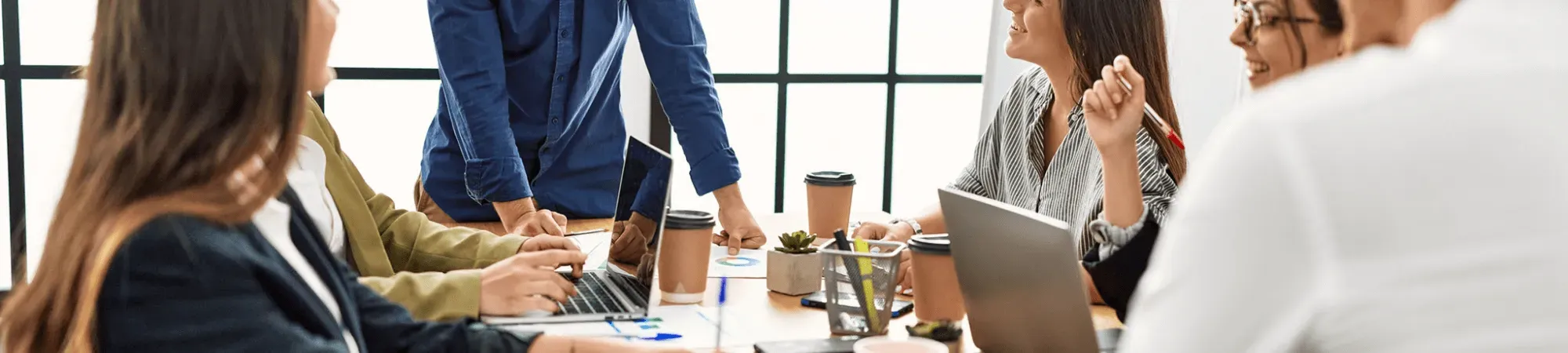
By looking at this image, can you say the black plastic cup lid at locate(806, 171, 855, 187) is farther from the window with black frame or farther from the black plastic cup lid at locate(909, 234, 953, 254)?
the window with black frame

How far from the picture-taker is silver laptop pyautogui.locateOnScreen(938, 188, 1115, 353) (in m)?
1.32

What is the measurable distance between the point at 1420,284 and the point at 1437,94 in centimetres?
10

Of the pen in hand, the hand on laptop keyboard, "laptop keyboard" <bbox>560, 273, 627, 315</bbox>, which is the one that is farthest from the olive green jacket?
the pen in hand

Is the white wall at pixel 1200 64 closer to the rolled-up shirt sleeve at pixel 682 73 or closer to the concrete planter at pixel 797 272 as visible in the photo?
the rolled-up shirt sleeve at pixel 682 73

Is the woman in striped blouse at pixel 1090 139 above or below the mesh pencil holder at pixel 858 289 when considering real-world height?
above

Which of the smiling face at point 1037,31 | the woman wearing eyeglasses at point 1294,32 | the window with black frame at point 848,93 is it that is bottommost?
the window with black frame at point 848,93

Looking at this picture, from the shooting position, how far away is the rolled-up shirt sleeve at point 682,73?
250cm

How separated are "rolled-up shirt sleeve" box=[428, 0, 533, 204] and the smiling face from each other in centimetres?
92

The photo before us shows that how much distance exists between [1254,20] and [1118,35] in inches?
33.3

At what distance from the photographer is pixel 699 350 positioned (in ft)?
5.01

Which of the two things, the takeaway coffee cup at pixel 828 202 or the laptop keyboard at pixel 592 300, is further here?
the takeaway coffee cup at pixel 828 202

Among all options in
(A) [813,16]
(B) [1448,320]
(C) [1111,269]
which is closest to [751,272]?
(C) [1111,269]

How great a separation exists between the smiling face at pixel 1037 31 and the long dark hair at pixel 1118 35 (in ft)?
0.13

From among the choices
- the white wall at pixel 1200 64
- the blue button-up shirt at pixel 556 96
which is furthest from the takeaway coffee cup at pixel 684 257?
the white wall at pixel 1200 64
